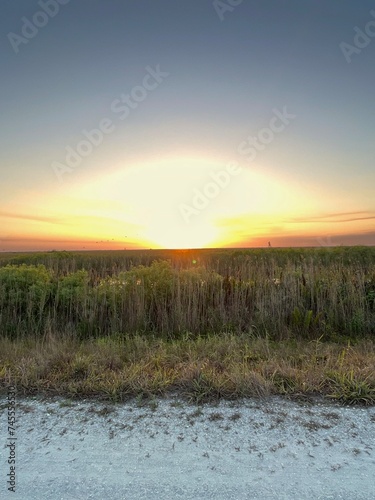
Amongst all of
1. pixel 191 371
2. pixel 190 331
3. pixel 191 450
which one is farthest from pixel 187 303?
pixel 191 450

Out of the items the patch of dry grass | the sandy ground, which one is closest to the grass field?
the patch of dry grass

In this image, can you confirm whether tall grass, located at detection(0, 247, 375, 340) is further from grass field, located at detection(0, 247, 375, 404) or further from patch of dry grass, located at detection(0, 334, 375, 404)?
patch of dry grass, located at detection(0, 334, 375, 404)

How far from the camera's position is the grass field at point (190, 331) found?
4031 millimetres

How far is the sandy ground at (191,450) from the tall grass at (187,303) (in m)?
3.30

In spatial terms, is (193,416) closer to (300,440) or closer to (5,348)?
(300,440)

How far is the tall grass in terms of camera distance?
710 centimetres

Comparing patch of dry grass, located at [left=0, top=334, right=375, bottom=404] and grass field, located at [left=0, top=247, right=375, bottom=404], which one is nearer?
patch of dry grass, located at [left=0, top=334, right=375, bottom=404]

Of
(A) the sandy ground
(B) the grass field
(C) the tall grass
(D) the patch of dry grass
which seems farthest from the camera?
(C) the tall grass

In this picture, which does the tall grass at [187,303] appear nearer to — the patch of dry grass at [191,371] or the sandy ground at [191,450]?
the patch of dry grass at [191,371]

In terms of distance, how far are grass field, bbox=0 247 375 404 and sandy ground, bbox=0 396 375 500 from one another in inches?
13.7

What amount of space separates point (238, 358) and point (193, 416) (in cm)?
161

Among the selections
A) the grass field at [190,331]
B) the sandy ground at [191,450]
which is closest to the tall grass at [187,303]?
the grass field at [190,331]

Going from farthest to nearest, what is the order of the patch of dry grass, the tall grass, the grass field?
the tall grass < the grass field < the patch of dry grass

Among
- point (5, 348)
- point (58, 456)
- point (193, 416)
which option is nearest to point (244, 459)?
point (193, 416)
